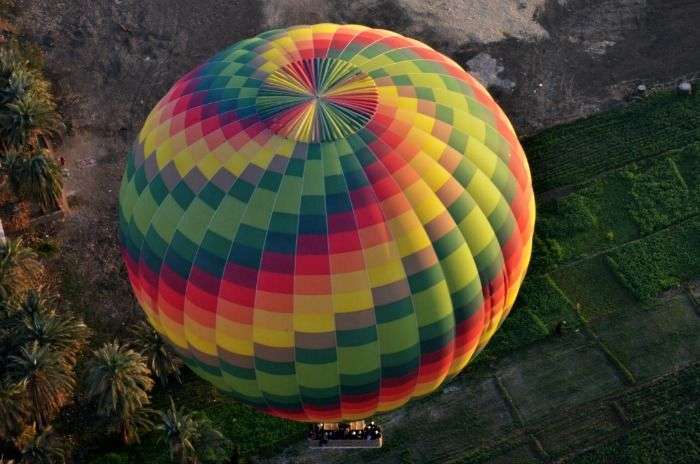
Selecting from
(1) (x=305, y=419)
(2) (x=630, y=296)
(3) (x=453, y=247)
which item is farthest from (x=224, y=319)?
(2) (x=630, y=296)

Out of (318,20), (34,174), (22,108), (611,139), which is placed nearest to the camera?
(34,174)

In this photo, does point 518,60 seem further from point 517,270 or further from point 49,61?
point 49,61

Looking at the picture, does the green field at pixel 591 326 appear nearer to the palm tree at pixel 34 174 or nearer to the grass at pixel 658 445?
the grass at pixel 658 445

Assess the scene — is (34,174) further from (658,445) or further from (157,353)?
(658,445)

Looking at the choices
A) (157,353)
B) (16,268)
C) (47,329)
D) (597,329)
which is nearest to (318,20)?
(16,268)

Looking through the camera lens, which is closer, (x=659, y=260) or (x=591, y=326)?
(x=591, y=326)

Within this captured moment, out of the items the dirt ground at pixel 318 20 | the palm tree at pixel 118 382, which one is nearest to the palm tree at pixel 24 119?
the dirt ground at pixel 318 20

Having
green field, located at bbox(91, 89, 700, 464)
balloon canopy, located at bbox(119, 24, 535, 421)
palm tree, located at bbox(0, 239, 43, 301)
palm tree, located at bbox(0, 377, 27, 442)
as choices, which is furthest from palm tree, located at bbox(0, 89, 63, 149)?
green field, located at bbox(91, 89, 700, 464)

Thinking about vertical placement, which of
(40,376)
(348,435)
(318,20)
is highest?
(318,20)
